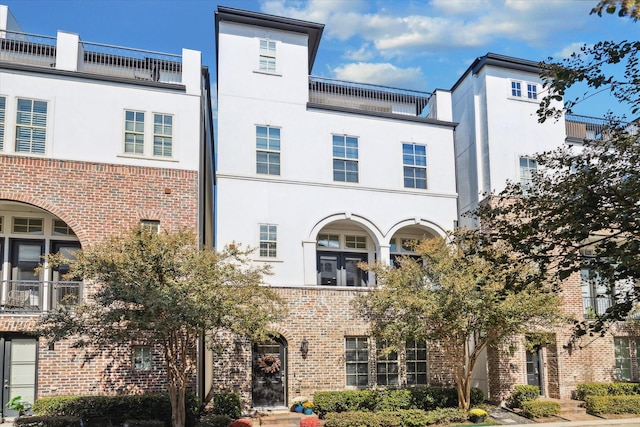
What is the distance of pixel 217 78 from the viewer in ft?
65.5

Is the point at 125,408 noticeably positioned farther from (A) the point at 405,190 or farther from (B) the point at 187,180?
(A) the point at 405,190

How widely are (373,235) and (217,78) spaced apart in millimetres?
7273

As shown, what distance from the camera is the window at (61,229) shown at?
59.7ft

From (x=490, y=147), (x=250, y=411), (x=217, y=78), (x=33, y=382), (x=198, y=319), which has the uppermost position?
(x=217, y=78)

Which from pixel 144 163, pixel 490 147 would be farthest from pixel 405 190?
pixel 144 163

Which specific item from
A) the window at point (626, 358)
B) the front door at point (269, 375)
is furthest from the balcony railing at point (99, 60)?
the window at point (626, 358)

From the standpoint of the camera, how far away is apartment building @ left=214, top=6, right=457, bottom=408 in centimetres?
1873

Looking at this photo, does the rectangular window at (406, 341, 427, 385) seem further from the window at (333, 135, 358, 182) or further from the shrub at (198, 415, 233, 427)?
the shrub at (198, 415, 233, 427)

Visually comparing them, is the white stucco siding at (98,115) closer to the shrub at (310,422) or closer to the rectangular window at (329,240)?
the rectangular window at (329,240)

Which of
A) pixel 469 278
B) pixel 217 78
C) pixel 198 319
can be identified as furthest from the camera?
pixel 217 78

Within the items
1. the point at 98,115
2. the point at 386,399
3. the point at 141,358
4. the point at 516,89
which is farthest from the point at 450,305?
the point at 98,115

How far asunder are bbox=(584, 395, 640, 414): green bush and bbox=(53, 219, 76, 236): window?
653 inches

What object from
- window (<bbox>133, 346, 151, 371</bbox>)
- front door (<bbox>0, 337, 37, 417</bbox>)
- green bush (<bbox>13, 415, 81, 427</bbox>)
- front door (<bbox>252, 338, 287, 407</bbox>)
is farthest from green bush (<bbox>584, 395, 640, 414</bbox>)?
front door (<bbox>0, 337, 37, 417</bbox>)

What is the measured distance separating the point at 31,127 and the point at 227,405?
937 cm
